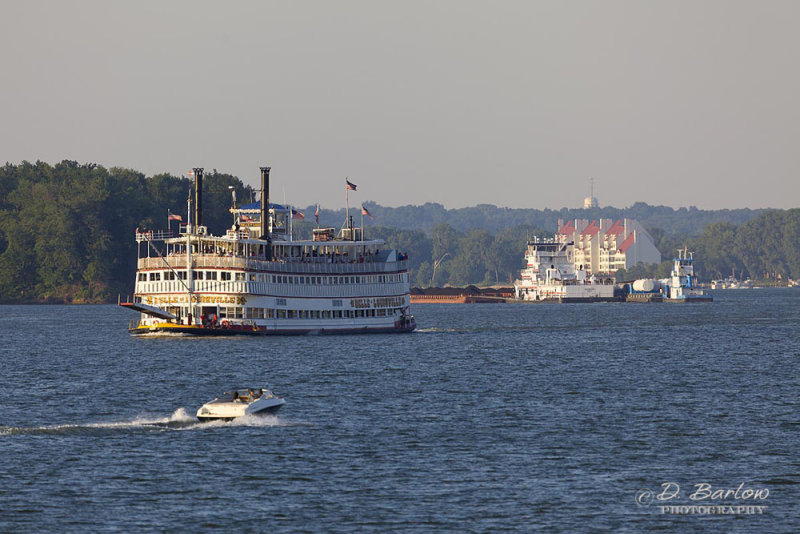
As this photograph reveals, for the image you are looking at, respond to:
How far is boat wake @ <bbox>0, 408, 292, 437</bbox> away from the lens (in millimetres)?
63963

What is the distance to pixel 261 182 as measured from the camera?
459 ft

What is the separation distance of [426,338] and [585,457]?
280ft

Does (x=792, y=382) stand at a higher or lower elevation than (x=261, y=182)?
lower

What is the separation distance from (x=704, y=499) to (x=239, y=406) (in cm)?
2662

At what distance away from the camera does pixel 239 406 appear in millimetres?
66375

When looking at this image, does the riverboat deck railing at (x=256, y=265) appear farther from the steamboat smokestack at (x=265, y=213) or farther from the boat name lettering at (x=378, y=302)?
the steamboat smokestack at (x=265, y=213)

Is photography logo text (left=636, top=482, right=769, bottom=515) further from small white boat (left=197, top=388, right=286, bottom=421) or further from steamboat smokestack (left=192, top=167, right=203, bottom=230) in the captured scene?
steamboat smokestack (left=192, top=167, right=203, bottom=230)

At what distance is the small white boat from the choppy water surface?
776 millimetres

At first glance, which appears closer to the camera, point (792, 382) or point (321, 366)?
point (792, 382)

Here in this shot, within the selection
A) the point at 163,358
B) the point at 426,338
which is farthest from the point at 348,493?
the point at 426,338

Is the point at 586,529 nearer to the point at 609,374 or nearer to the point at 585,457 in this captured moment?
the point at 585,457

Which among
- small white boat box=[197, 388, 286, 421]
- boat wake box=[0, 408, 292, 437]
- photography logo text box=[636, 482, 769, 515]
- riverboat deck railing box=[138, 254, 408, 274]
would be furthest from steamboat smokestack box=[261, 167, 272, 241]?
photography logo text box=[636, 482, 769, 515]

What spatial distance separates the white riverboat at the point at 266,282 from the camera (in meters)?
130

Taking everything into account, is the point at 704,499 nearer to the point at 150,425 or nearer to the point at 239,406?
the point at 239,406
